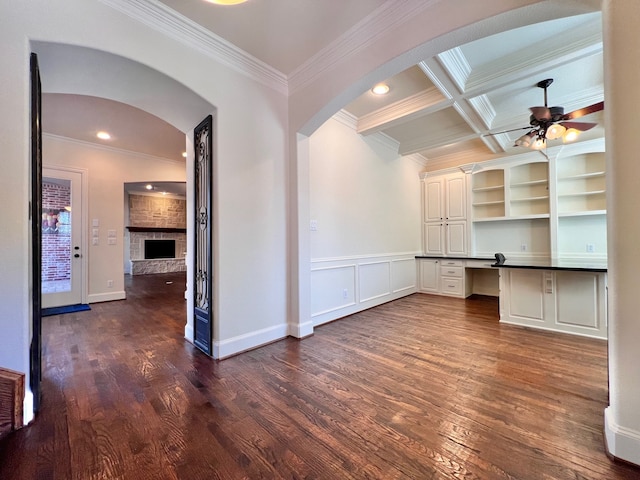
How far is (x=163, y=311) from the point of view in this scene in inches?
167

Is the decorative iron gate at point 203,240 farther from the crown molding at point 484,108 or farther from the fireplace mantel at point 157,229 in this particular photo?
the fireplace mantel at point 157,229

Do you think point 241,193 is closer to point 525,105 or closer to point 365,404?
point 365,404

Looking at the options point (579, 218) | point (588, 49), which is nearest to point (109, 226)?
point (588, 49)

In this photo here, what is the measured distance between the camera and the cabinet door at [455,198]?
5.41 m

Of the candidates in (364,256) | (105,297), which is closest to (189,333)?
(364,256)

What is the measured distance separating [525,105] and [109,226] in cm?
715

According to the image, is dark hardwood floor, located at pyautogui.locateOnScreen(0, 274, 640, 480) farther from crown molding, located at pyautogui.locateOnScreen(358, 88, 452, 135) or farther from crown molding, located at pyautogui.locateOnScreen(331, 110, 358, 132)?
crown molding, located at pyautogui.locateOnScreen(331, 110, 358, 132)

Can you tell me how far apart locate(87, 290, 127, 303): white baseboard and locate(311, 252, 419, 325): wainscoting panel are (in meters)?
4.17

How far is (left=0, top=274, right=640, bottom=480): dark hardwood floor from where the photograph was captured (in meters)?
1.28

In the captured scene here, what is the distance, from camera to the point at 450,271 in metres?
5.27

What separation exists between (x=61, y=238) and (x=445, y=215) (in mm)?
7232

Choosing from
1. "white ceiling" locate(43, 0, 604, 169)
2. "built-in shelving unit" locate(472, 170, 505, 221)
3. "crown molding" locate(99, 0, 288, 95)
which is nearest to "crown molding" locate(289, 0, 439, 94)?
"white ceiling" locate(43, 0, 604, 169)

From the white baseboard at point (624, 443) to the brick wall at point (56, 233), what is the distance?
6.70 m

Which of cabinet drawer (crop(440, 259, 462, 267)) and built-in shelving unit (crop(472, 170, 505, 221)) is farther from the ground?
built-in shelving unit (crop(472, 170, 505, 221))
